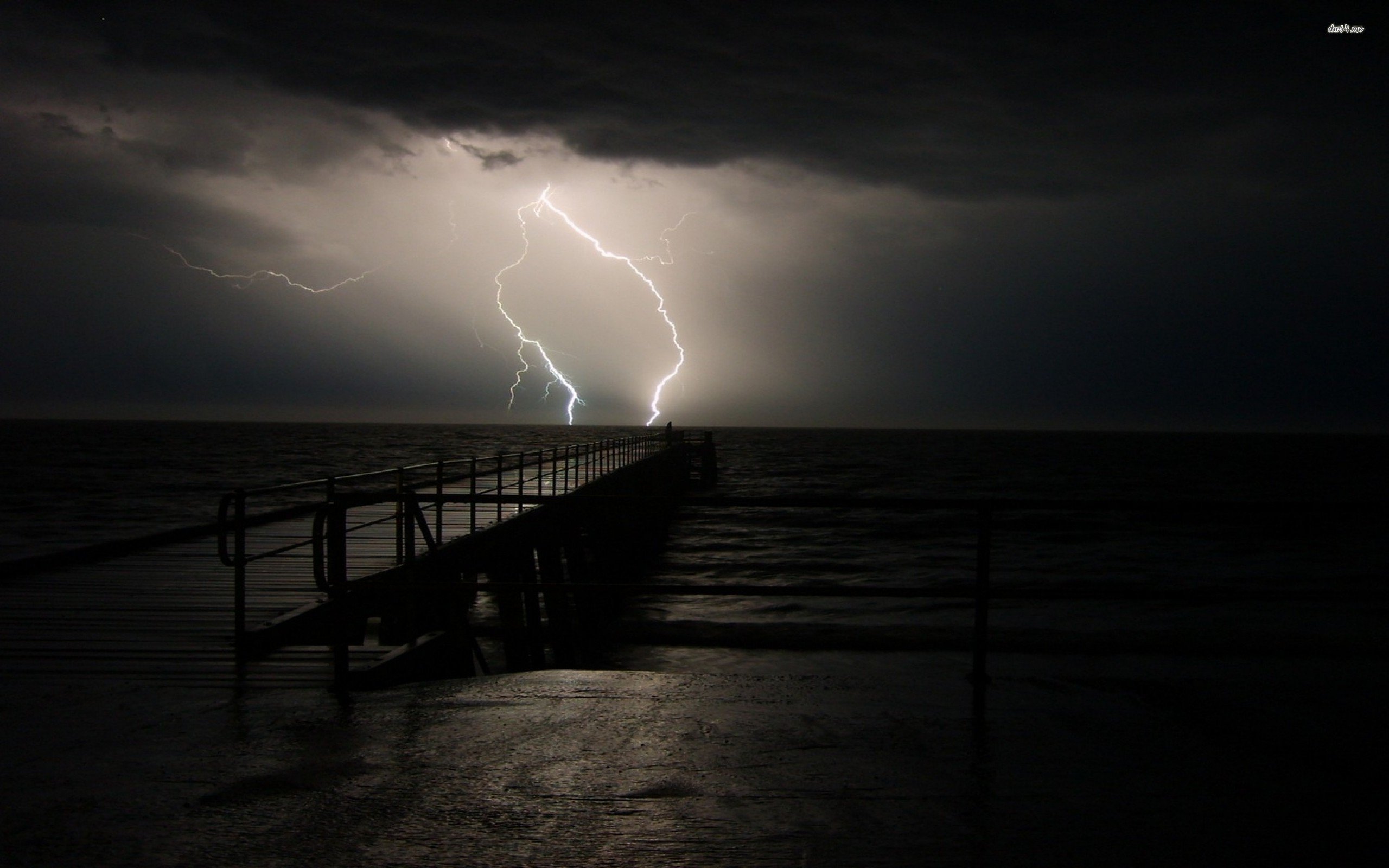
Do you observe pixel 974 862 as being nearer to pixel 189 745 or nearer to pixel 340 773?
pixel 340 773

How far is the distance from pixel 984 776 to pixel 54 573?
389 inches

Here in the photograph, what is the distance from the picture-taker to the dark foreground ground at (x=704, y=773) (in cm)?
267

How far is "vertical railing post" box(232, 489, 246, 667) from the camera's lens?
5508 mm

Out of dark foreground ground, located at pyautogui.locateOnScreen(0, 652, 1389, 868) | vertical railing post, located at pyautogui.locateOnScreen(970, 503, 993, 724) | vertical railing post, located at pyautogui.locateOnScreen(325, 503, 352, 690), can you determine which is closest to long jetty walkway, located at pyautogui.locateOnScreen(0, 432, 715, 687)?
vertical railing post, located at pyautogui.locateOnScreen(325, 503, 352, 690)

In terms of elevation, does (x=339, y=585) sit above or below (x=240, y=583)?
above

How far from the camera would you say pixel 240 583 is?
233 inches

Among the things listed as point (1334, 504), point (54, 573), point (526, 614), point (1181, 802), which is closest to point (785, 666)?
point (1181, 802)

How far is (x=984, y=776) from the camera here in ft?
10.7

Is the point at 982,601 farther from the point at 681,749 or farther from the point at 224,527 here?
the point at 224,527

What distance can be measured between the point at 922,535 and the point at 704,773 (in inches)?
1146

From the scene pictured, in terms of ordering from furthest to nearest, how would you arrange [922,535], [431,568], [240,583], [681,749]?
[922,535], [431,568], [240,583], [681,749]

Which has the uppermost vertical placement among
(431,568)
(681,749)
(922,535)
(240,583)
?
(240,583)

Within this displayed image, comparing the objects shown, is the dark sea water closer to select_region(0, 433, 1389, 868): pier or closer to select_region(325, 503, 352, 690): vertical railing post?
select_region(0, 433, 1389, 868): pier

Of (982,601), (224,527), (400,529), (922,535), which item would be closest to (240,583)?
(224,527)
